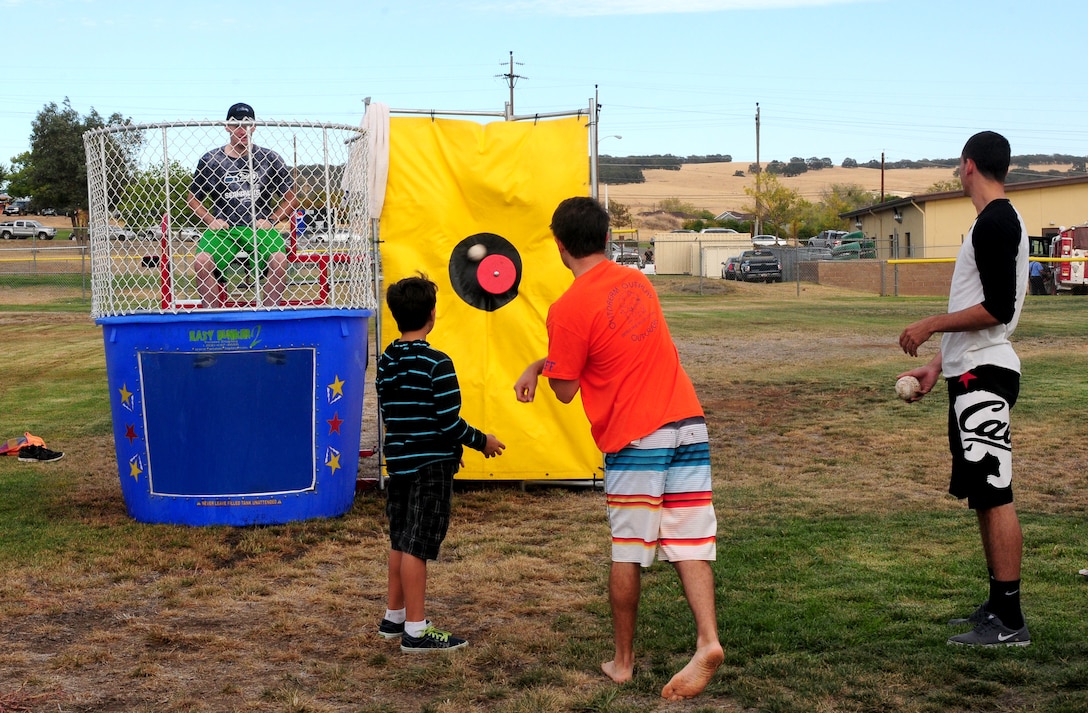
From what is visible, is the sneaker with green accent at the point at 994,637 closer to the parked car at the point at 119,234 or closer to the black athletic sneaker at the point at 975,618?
the black athletic sneaker at the point at 975,618

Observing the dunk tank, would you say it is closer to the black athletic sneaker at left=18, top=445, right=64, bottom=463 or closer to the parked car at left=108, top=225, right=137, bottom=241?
the parked car at left=108, top=225, right=137, bottom=241

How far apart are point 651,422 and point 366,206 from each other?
4110 mm

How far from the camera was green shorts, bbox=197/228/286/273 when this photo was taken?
6.75m

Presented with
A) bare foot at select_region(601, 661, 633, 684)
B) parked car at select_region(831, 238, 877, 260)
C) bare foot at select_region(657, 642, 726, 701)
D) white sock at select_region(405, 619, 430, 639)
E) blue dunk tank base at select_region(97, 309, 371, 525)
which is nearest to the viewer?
bare foot at select_region(657, 642, 726, 701)

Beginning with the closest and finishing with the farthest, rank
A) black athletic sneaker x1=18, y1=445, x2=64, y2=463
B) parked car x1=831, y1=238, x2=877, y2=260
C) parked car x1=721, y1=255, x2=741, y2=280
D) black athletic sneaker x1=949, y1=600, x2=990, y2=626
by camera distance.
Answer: black athletic sneaker x1=949, y1=600, x2=990, y2=626, black athletic sneaker x1=18, y1=445, x2=64, y2=463, parked car x1=721, y1=255, x2=741, y2=280, parked car x1=831, y1=238, x2=877, y2=260

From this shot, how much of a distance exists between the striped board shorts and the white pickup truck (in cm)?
6487

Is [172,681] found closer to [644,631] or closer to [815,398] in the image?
[644,631]

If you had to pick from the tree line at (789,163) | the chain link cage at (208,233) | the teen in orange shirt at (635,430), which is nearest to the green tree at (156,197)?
the chain link cage at (208,233)

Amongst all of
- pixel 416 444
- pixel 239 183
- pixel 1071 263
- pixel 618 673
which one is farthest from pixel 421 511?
pixel 1071 263

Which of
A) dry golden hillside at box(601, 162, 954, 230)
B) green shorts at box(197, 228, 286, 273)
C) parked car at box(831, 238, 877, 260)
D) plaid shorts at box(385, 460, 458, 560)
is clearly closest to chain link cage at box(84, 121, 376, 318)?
green shorts at box(197, 228, 286, 273)

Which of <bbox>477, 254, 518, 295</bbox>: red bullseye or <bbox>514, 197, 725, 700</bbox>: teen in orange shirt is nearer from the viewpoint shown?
<bbox>514, 197, 725, 700</bbox>: teen in orange shirt

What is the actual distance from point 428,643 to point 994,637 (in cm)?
230

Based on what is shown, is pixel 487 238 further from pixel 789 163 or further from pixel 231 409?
pixel 789 163

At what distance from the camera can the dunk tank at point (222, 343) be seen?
6691 mm
